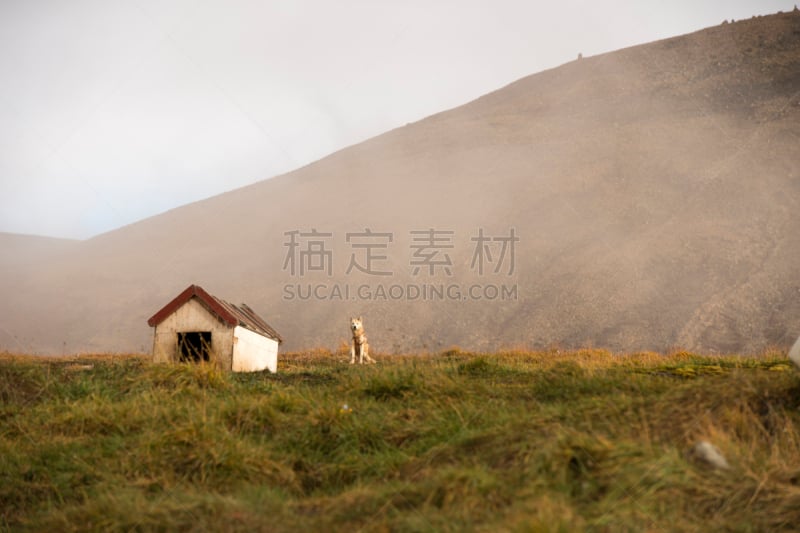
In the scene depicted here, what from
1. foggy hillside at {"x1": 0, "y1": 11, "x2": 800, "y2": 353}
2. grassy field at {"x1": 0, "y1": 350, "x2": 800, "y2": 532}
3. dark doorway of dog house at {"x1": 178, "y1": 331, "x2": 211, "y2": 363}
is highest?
foggy hillside at {"x1": 0, "y1": 11, "x2": 800, "y2": 353}

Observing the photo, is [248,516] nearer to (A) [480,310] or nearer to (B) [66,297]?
(A) [480,310]

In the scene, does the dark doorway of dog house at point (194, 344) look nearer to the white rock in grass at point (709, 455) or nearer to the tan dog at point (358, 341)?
the tan dog at point (358, 341)

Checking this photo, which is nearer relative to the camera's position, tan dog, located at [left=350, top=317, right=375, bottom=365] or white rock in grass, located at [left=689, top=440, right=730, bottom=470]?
white rock in grass, located at [left=689, top=440, right=730, bottom=470]

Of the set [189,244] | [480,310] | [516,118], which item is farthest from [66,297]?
[516,118]

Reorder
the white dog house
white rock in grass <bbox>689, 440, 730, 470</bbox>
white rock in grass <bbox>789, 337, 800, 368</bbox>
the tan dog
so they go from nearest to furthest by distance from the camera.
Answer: white rock in grass <bbox>689, 440, 730, 470</bbox> → white rock in grass <bbox>789, 337, 800, 368</bbox> → the white dog house → the tan dog

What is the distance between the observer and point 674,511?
17.1ft

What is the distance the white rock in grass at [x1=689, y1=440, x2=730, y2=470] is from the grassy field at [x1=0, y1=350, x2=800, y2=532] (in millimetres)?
94

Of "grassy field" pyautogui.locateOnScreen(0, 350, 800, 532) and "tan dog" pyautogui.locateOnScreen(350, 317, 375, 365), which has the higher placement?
"tan dog" pyautogui.locateOnScreen(350, 317, 375, 365)

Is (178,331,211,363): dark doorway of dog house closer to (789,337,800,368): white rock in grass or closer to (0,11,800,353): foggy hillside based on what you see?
(789,337,800,368): white rock in grass

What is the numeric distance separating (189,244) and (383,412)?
74.9 m

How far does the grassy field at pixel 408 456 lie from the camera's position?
5.42m

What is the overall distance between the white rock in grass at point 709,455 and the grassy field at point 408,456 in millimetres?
94

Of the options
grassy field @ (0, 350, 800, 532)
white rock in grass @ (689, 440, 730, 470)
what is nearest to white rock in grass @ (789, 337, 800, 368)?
grassy field @ (0, 350, 800, 532)

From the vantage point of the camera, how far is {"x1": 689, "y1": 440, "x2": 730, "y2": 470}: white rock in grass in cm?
591
